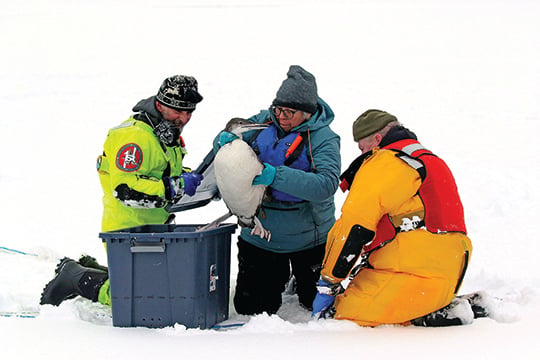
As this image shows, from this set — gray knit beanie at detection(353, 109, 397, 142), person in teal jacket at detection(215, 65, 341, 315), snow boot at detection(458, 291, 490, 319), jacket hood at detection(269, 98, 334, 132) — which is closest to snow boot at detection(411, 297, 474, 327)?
snow boot at detection(458, 291, 490, 319)

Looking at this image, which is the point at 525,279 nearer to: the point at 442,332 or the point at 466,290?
the point at 466,290

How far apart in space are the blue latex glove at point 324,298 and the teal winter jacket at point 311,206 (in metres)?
0.54

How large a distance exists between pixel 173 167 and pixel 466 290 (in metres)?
2.15

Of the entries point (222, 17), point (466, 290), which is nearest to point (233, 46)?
point (222, 17)

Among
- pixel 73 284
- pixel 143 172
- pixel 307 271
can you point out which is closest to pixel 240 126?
pixel 143 172

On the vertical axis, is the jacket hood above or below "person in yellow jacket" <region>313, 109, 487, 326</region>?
above

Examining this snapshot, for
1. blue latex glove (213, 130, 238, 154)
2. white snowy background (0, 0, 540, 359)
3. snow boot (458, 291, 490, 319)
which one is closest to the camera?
white snowy background (0, 0, 540, 359)

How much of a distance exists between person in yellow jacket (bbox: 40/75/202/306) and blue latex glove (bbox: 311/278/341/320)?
925mm

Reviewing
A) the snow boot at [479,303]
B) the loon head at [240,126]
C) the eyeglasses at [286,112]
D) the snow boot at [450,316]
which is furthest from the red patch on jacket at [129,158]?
the snow boot at [479,303]

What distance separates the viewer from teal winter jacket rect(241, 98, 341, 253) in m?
3.76

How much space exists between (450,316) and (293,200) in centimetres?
115

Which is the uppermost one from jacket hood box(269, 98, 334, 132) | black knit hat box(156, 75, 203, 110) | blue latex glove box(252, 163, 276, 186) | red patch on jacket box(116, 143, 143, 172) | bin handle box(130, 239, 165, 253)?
black knit hat box(156, 75, 203, 110)

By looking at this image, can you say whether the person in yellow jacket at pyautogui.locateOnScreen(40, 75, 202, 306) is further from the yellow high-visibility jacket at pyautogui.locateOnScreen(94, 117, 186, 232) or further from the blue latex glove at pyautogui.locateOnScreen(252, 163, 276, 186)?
the blue latex glove at pyautogui.locateOnScreen(252, 163, 276, 186)

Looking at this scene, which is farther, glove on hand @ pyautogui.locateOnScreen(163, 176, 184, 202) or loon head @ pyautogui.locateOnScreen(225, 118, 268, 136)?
loon head @ pyautogui.locateOnScreen(225, 118, 268, 136)
